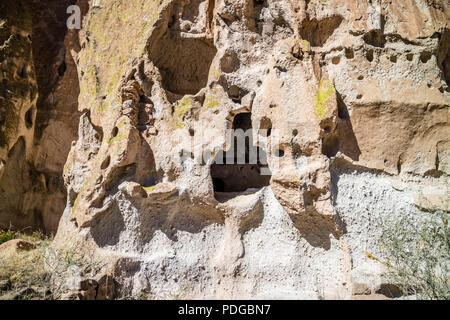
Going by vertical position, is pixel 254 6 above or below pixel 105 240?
above

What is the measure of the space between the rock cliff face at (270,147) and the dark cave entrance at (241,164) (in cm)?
8

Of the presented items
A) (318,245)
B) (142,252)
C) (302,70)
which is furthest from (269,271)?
(302,70)

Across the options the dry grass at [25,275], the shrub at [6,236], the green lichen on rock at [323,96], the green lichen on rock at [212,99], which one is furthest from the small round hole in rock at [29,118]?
the green lichen on rock at [323,96]

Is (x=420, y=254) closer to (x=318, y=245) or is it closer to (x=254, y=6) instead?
(x=318, y=245)

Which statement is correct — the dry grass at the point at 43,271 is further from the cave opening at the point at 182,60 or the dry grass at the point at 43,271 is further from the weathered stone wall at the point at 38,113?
the cave opening at the point at 182,60

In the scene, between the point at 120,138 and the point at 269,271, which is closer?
the point at 269,271

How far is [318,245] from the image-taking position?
4.16 metres

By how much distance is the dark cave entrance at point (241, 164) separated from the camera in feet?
15.9

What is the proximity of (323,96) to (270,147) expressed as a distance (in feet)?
2.21

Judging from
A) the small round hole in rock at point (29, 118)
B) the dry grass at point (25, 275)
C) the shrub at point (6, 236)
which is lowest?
the dry grass at point (25, 275)

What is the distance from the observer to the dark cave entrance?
4.86m

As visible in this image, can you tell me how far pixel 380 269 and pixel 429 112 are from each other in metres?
1.59

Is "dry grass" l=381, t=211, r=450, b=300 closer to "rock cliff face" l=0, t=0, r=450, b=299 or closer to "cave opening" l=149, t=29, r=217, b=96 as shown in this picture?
"rock cliff face" l=0, t=0, r=450, b=299

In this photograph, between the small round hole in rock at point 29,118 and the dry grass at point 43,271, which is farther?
the small round hole in rock at point 29,118
